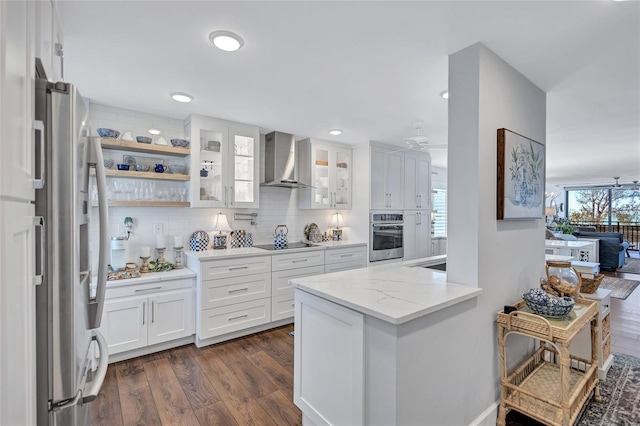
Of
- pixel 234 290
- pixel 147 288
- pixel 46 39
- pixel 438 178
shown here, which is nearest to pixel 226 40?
pixel 46 39

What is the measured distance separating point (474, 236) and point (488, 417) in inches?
44.1

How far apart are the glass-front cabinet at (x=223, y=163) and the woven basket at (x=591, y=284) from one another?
3195mm

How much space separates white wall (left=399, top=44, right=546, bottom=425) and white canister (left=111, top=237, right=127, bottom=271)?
284 centimetres

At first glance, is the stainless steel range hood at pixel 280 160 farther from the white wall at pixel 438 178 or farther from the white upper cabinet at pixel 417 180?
the white wall at pixel 438 178

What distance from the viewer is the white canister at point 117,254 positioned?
289 cm

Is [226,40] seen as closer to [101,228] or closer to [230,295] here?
[101,228]

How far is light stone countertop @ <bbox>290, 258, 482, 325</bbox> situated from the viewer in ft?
4.75

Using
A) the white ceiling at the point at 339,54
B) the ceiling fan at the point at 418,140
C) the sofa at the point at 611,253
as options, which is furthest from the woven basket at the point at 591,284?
the sofa at the point at 611,253

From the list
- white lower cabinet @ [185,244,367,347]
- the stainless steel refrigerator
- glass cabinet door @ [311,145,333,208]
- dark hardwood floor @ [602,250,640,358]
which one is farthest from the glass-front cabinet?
dark hardwood floor @ [602,250,640,358]

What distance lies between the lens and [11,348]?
694 millimetres

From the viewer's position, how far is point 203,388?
2346 millimetres

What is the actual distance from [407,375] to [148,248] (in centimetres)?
277

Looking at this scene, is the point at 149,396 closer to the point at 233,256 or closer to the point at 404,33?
the point at 233,256

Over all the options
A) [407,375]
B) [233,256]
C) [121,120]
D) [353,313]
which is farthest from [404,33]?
[121,120]
